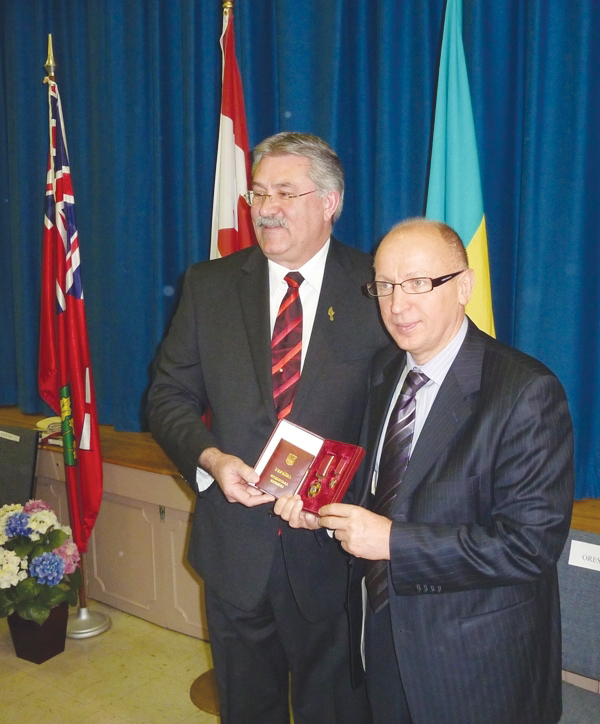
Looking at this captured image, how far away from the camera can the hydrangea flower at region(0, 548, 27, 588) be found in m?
2.86

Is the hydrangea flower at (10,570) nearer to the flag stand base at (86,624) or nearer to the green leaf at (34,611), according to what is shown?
the green leaf at (34,611)

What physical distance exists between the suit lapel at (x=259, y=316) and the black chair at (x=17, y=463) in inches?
76.7

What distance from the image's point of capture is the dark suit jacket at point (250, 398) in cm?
177

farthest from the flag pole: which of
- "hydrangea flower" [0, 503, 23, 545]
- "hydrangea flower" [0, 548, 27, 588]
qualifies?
"hydrangea flower" [0, 548, 27, 588]

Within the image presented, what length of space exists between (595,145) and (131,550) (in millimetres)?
2701

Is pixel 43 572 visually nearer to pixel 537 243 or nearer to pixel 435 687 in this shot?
pixel 435 687

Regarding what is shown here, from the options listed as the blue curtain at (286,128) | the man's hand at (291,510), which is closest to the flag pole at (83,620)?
the blue curtain at (286,128)

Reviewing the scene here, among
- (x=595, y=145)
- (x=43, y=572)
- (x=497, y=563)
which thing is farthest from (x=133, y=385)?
(x=497, y=563)

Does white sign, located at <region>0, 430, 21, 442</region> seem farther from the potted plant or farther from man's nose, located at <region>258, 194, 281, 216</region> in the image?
man's nose, located at <region>258, 194, 281, 216</region>

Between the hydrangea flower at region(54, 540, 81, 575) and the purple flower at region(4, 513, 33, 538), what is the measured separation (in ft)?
0.53

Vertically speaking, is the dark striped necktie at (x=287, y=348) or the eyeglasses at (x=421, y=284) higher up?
the eyeglasses at (x=421, y=284)

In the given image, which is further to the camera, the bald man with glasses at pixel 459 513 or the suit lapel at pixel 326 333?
the suit lapel at pixel 326 333

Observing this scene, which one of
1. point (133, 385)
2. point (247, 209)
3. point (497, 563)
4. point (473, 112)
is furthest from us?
point (133, 385)

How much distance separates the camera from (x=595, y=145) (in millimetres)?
2455
